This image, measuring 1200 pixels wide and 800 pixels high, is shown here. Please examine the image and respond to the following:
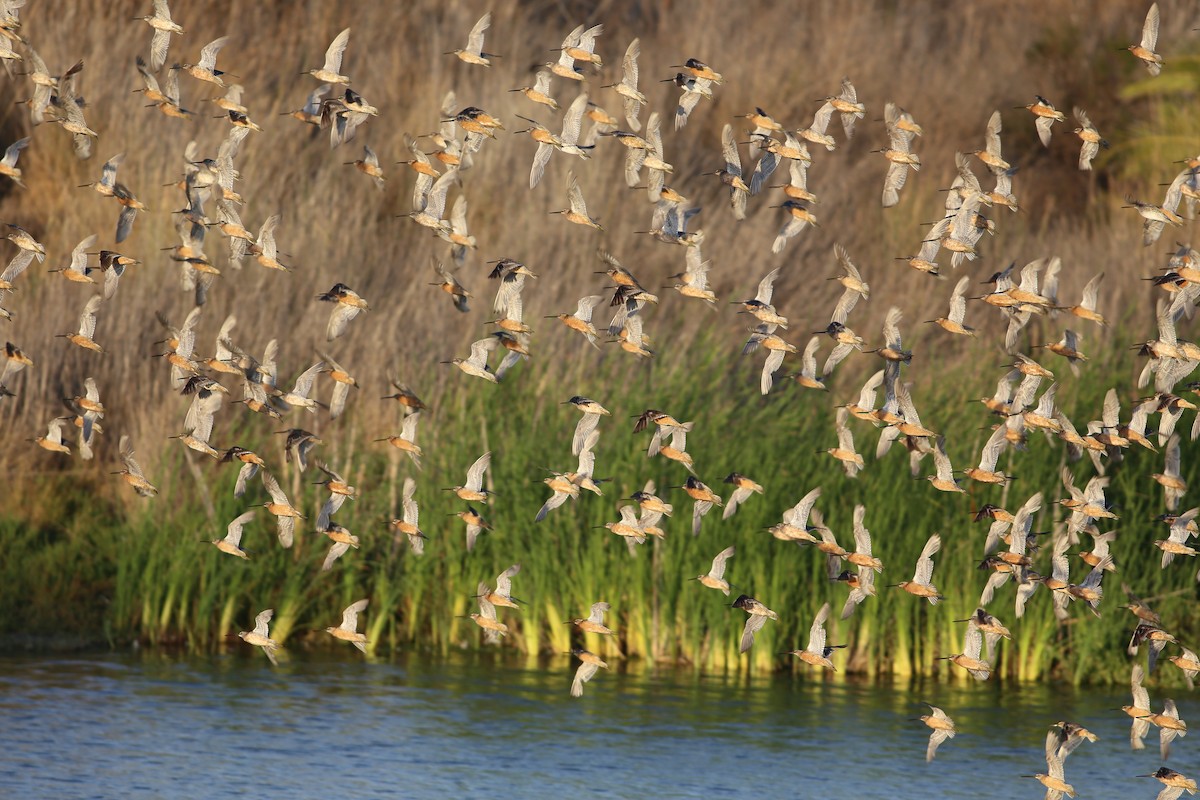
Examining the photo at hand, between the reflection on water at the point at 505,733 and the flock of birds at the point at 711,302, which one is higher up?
the flock of birds at the point at 711,302

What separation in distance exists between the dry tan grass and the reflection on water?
96.3 inches

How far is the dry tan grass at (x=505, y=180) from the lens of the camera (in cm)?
1884

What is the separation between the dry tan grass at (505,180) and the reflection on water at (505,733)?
2.45m

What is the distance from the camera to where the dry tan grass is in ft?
61.8

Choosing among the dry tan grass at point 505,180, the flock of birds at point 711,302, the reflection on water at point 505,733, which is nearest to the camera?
the flock of birds at point 711,302

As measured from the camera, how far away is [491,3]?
28.3 meters

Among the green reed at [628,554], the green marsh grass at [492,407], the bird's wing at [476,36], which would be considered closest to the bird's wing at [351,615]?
the green marsh grass at [492,407]

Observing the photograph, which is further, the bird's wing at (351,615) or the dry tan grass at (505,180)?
the dry tan grass at (505,180)

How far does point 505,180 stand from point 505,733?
32.9ft

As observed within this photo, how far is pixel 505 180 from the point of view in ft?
77.4

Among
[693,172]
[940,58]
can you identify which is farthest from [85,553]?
[940,58]

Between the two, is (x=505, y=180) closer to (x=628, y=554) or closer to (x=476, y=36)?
(x=628, y=554)

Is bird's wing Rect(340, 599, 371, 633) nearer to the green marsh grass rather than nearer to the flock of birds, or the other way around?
the flock of birds

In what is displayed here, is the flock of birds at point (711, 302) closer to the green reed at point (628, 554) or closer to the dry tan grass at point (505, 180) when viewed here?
the green reed at point (628, 554)
